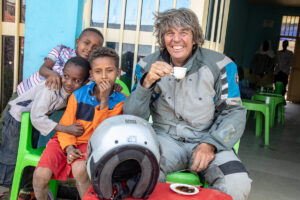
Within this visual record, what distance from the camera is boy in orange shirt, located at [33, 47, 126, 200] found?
1.79 m

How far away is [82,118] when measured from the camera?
1951 millimetres

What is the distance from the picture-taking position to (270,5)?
401 inches

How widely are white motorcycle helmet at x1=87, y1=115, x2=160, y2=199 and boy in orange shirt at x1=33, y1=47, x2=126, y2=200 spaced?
57 cm

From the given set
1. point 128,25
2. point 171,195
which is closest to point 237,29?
point 128,25

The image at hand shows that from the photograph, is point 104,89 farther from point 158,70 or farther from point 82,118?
point 158,70

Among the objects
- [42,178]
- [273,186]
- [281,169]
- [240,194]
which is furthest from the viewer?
[281,169]

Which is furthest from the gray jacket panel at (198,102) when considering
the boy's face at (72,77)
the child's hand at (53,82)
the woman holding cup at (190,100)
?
the child's hand at (53,82)

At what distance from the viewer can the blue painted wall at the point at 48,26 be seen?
2.70 m

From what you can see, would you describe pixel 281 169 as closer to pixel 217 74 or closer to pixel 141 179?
pixel 217 74

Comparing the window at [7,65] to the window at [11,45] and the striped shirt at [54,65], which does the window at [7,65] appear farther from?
the striped shirt at [54,65]

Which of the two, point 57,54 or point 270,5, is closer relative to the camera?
point 57,54

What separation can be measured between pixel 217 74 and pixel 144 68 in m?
0.49

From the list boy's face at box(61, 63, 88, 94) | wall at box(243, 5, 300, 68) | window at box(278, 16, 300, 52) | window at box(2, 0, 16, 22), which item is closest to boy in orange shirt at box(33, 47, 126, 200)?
boy's face at box(61, 63, 88, 94)

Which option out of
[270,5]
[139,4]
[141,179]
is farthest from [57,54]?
[270,5]
